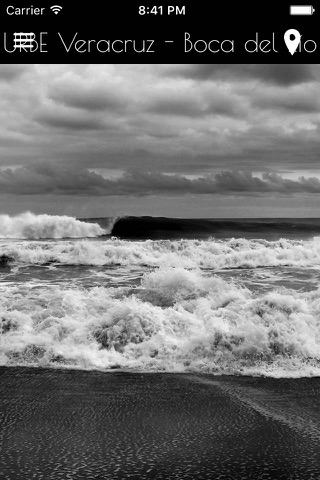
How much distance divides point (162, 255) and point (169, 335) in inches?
524

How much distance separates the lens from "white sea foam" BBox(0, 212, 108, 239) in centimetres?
3350

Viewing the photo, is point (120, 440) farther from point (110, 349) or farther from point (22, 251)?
point (22, 251)

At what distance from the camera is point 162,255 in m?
21.2

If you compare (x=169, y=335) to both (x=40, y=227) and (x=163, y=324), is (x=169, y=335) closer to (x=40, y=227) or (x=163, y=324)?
(x=163, y=324)

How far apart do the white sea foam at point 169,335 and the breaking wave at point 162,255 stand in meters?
10.3

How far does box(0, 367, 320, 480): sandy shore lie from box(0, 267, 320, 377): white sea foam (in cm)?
47

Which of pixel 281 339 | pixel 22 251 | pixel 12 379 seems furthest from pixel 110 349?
pixel 22 251
